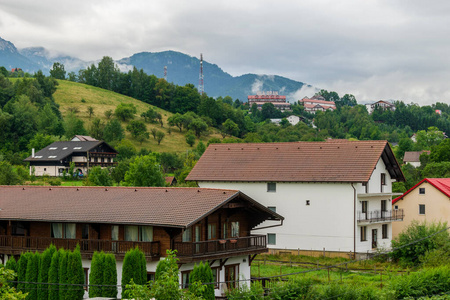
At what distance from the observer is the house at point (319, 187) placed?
5053 centimetres

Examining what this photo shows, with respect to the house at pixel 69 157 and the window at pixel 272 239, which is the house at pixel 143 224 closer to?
the window at pixel 272 239

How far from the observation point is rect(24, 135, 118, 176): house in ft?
357

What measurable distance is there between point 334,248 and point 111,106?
12424cm

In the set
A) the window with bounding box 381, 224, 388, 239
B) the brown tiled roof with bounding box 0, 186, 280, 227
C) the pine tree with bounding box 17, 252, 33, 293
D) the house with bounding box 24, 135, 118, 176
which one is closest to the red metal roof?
the window with bounding box 381, 224, 388, 239

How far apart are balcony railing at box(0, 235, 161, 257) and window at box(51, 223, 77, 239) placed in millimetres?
657

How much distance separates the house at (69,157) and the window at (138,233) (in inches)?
2891

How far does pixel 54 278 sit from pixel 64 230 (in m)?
4.37

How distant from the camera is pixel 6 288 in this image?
70.6ft

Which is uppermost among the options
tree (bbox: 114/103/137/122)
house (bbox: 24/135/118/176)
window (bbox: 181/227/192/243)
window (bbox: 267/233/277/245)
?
tree (bbox: 114/103/137/122)

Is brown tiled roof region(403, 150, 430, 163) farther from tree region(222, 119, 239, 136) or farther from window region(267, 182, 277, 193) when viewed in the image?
window region(267, 182, 277, 193)

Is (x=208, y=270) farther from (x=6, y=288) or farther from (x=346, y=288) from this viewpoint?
(x=6, y=288)

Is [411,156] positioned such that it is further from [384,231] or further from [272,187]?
[272,187]

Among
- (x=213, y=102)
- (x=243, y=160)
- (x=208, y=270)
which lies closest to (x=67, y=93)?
(x=213, y=102)

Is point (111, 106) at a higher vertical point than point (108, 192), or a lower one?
higher
